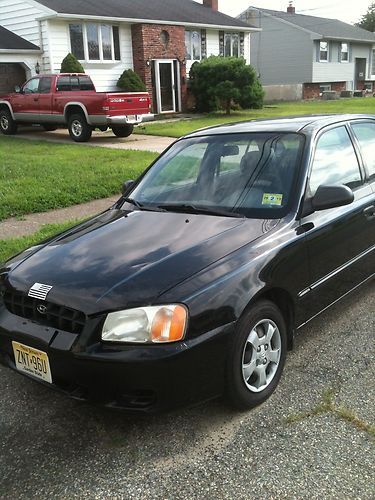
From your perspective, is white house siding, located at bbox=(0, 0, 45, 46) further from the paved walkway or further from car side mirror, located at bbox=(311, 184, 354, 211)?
car side mirror, located at bbox=(311, 184, 354, 211)

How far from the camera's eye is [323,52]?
36.2 m

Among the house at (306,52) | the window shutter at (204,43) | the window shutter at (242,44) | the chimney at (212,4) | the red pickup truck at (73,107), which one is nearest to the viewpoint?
the red pickup truck at (73,107)

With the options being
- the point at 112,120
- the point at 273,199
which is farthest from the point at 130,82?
the point at 273,199

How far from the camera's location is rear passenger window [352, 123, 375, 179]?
4.29 metres

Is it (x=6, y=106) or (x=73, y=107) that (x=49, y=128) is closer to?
(x=6, y=106)

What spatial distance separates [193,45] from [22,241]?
2128cm

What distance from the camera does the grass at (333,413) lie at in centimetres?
279

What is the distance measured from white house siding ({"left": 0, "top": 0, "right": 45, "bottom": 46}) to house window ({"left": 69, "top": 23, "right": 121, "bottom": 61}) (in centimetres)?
130

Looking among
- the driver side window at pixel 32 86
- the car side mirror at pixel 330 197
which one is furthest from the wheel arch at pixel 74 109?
the car side mirror at pixel 330 197

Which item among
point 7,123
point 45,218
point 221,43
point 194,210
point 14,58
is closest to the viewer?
point 194,210

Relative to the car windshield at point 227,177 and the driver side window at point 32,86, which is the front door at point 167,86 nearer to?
the driver side window at point 32,86

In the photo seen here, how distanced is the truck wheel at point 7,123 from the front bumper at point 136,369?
52.9ft

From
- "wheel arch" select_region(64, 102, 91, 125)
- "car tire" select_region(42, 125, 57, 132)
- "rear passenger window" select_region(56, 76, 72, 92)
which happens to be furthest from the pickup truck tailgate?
"car tire" select_region(42, 125, 57, 132)

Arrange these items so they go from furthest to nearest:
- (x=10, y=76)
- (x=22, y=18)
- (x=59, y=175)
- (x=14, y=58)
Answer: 1. (x=22, y=18)
2. (x=10, y=76)
3. (x=14, y=58)
4. (x=59, y=175)
